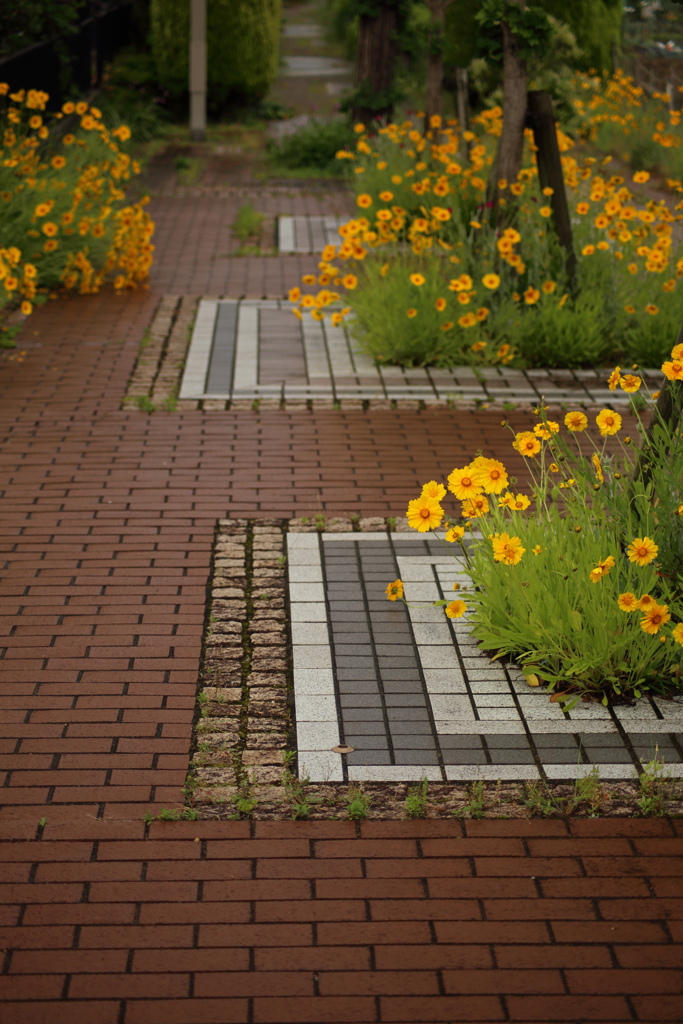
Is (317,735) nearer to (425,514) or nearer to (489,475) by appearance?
(425,514)

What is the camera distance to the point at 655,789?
3.43 m

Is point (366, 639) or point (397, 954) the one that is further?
point (366, 639)

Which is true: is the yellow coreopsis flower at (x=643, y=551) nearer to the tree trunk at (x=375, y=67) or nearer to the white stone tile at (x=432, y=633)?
the white stone tile at (x=432, y=633)

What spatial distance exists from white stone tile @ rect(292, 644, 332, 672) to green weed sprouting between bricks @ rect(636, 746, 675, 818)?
1.23 m

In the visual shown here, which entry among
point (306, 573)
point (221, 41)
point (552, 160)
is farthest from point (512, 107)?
point (221, 41)

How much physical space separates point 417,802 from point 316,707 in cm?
61

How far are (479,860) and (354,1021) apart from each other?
2.25 feet

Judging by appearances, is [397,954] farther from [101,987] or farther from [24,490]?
[24,490]

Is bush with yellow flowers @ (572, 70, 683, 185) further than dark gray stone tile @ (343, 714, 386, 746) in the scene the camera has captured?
Yes

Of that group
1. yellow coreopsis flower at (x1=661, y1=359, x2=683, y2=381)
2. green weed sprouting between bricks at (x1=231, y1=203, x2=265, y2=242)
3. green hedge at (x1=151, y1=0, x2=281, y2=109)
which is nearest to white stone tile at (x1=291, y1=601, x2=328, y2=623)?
yellow coreopsis flower at (x1=661, y1=359, x2=683, y2=381)

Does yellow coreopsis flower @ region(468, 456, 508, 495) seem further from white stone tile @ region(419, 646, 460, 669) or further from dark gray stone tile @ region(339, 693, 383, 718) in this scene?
dark gray stone tile @ region(339, 693, 383, 718)

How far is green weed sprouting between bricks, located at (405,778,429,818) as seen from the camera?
332cm

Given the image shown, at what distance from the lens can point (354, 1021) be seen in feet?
8.67

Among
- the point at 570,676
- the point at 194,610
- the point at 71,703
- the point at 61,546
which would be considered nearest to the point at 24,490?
the point at 61,546
